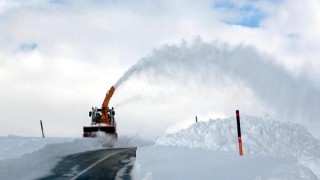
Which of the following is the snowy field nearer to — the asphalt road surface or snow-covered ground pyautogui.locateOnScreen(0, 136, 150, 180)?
snow-covered ground pyautogui.locateOnScreen(0, 136, 150, 180)

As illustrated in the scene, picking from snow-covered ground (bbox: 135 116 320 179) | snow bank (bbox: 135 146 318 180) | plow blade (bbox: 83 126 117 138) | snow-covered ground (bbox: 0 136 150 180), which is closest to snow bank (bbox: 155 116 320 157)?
snow-covered ground (bbox: 135 116 320 179)

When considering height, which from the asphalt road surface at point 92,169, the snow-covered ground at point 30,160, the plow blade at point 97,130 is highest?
the plow blade at point 97,130

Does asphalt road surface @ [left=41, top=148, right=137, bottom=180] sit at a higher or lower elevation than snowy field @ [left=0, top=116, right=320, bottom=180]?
lower

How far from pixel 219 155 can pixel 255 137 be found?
3189mm

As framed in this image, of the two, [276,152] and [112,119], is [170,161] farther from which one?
[112,119]

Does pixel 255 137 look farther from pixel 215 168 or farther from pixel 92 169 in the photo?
pixel 215 168

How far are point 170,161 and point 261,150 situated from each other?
4181 mm

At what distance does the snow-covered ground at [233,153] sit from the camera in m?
9.07

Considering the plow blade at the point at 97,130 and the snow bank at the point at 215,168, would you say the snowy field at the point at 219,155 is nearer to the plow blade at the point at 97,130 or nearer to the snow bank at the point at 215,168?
the snow bank at the point at 215,168

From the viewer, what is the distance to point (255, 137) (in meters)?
15.5

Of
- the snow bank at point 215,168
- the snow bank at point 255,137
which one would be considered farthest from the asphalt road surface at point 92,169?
the snow bank at point 255,137

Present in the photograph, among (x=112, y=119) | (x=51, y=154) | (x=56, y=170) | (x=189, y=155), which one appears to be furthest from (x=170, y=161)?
(x=112, y=119)

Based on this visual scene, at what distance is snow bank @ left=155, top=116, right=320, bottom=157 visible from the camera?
1527cm

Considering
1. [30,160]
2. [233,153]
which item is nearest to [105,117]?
[30,160]
